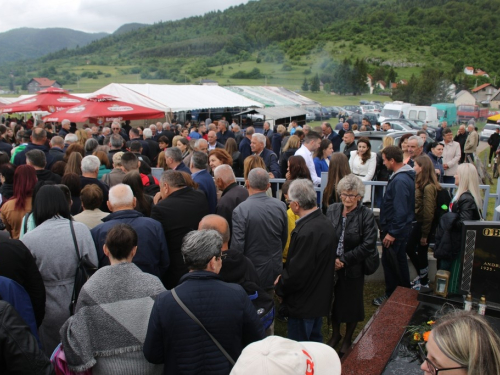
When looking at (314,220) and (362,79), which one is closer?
(314,220)

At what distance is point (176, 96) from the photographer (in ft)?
65.5

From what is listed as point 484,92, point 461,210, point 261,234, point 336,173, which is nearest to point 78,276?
point 261,234

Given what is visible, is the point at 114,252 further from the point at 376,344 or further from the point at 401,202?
the point at 401,202

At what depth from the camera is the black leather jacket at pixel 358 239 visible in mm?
3869

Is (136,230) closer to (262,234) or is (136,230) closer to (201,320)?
(262,234)

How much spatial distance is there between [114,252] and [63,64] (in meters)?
120

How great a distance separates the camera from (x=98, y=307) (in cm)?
256

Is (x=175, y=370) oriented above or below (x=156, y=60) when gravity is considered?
below

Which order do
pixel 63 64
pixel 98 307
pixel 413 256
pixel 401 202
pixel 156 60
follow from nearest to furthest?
pixel 98 307 < pixel 401 202 < pixel 413 256 < pixel 156 60 < pixel 63 64

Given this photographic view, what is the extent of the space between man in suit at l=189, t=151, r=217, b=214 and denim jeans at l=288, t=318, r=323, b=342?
6.91ft

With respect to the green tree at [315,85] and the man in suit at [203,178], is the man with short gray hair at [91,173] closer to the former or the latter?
the man in suit at [203,178]

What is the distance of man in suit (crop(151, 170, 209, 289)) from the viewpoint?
3.96 meters

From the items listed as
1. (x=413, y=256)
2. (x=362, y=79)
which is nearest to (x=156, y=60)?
(x=362, y=79)

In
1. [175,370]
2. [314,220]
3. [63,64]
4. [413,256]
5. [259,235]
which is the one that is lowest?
[413,256]
